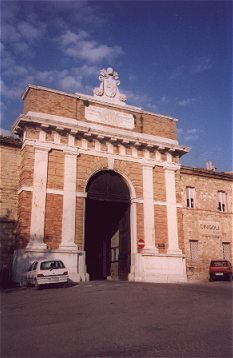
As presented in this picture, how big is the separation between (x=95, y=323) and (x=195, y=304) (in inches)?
146

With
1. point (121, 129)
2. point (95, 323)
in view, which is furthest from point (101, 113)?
point (95, 323)

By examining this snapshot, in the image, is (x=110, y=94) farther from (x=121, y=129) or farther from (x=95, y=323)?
(x=95, y=323)

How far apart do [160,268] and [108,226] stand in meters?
5.04

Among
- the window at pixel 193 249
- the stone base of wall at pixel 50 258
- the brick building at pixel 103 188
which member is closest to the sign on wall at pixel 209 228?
the brick building at pixel 103 188

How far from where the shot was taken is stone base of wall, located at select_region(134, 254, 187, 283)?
66.3 feet

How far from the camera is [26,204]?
18266mm

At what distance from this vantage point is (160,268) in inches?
816

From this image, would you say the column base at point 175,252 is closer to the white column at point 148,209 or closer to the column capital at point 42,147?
the white column at point 148,209

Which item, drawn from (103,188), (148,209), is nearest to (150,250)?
(148,209)

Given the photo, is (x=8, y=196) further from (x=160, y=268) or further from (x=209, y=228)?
(x=209, y=228)

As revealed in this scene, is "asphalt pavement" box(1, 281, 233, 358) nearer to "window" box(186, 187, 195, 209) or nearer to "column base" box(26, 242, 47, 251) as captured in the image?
"column base" box(26, 242, 47, 251)

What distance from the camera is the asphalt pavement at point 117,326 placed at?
5805 mm

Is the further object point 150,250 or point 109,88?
point 109,88

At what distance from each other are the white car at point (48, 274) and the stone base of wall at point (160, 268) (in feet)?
19.3
